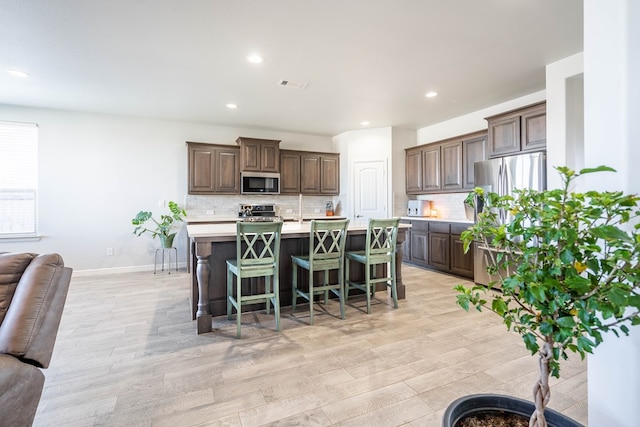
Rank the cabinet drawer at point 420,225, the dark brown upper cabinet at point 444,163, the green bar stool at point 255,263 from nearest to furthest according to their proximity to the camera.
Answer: the green bar stool at point 255,263 < the dark brown upper cabinet at point 444,163 < the cabinet drawer at point 420,225

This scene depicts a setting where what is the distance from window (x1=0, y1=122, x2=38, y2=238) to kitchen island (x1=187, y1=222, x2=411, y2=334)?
3382mm

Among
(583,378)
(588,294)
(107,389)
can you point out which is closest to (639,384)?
(588,294)

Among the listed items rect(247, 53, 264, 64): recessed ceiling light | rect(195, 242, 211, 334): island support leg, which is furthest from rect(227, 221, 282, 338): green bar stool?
rect(247, 53, 264, 64): recessed ceiling light

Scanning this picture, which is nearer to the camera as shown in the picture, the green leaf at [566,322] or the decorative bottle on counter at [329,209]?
the green leaf at [566,322]

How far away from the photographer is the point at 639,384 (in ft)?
3.72

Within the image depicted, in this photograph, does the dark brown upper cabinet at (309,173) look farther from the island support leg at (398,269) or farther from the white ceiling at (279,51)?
the island support leg at (398,269)

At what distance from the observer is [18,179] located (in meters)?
4.64

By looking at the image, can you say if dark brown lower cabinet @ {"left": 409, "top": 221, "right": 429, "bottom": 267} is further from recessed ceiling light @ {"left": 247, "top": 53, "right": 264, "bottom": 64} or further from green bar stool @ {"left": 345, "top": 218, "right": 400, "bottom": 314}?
recessed ceiling light @ {"left": 247, "top": 53, "right": 264, "bottom": 64}

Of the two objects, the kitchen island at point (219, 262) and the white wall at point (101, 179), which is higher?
the white wall at point (101, 179)

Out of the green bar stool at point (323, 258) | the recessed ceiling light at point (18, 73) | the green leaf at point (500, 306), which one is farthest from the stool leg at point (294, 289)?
the recessed ceiling light at point (18, 73)

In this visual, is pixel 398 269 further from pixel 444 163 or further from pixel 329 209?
pixel 329 209

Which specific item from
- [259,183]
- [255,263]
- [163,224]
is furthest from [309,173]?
[255,263]

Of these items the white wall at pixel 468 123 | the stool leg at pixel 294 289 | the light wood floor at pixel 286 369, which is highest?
the white wall at pixel 468 123

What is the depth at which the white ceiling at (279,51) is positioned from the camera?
2.40 m
